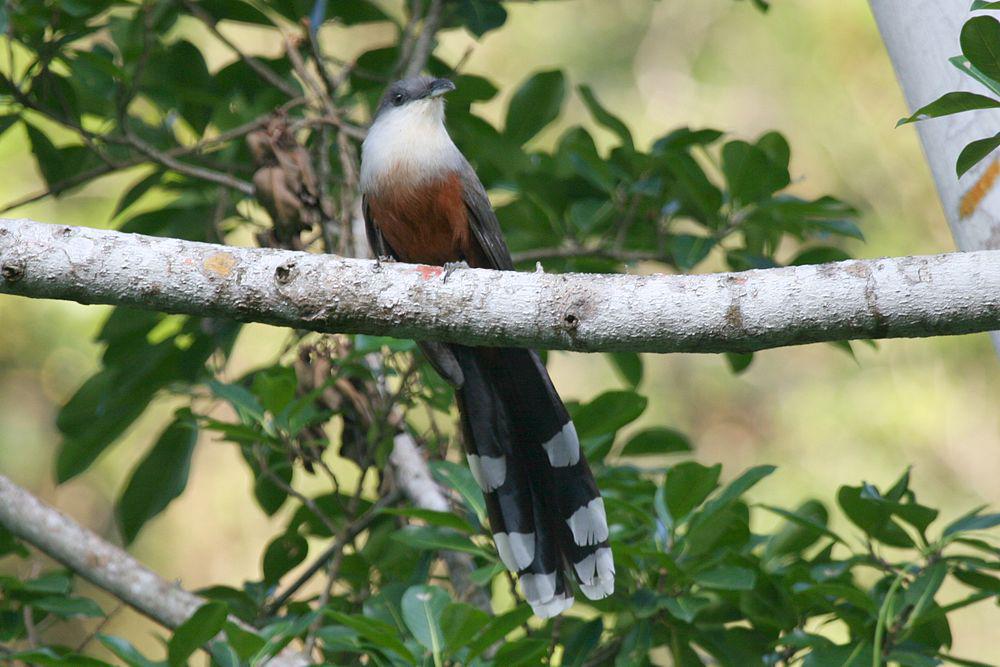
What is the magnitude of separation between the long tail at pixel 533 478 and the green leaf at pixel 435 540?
4.1 inches

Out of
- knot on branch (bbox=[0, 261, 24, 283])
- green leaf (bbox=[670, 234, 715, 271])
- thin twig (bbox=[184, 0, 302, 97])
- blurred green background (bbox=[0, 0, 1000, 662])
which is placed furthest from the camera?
blurred green background (bbox=[0, 0, 1000, 662])

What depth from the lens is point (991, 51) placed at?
2.29 meters

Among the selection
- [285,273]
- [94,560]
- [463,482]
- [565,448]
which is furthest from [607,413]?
[94,560]

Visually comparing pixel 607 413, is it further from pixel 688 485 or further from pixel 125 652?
pixel 125 652

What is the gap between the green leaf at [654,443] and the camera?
13.1ft

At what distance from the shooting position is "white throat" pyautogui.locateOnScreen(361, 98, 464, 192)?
3.94m

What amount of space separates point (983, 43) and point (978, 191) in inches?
24.1

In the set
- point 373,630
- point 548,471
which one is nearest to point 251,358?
point 548,471

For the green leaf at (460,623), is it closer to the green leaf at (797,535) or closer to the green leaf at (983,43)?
the green leaf at (797,535)

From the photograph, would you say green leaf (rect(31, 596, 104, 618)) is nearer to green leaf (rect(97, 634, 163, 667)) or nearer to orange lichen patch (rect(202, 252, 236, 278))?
green leaf (rect(97, 634, 163, 667))

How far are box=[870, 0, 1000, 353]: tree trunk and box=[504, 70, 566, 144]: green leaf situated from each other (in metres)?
1.55

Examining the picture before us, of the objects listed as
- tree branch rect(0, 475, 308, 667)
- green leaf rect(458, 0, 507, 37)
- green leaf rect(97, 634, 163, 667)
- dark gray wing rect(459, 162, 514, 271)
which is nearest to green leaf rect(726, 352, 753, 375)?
dark gray wing rect(459, 162, 514, 271)

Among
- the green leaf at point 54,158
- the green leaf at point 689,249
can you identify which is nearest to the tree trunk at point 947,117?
the green leaf at point 689,249

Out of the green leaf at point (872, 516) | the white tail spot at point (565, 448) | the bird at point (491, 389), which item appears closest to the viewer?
the green leaf at point (872, 516)
